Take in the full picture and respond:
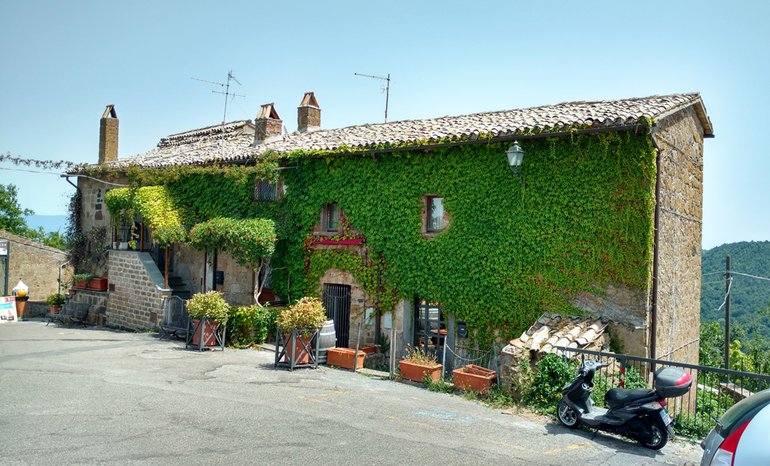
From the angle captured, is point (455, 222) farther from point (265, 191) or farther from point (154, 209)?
point (154, 209)

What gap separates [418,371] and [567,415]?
3.55 metres

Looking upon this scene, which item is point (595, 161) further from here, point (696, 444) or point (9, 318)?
point (9, 318)

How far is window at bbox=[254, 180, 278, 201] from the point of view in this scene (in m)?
17.8

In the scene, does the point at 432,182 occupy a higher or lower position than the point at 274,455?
higher

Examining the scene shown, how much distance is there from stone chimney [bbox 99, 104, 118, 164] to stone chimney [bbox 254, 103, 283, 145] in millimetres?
7807

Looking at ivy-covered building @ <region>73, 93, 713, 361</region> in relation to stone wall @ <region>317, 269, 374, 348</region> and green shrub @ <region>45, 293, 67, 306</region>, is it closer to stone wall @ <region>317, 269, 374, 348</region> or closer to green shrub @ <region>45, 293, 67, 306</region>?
stone wall @ <region>317, 269, 374, 348</region>

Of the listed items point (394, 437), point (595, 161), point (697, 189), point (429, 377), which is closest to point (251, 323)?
point (429, 377)

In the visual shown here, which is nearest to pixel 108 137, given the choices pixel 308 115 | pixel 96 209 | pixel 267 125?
pixel 96 209

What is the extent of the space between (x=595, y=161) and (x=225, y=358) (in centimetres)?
934

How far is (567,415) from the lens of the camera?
898 cm

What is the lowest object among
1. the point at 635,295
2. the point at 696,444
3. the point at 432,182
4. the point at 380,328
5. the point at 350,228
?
the point at 696,444

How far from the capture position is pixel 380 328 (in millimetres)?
15266

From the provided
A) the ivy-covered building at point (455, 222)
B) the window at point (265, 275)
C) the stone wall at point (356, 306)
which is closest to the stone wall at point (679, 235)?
the ivy-covered building at point (455, 222)

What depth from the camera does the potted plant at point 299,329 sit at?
1281 cm
